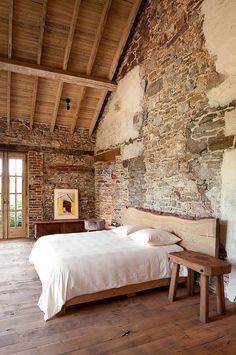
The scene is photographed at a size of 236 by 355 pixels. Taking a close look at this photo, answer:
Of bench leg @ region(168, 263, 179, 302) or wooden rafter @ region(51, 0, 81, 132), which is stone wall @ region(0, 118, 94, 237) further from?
bench leg @ region(168, 263, 179, 302)

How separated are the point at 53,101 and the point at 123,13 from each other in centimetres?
256

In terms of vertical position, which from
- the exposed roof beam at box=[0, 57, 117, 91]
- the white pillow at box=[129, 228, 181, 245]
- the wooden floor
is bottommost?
the wooden floor

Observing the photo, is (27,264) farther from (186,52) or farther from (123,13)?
(123,13)

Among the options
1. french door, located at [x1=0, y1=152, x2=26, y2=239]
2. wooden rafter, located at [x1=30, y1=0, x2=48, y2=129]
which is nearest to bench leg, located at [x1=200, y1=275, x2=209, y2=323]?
wooden rafter, located at [x1=30, y1=0, x2=48, y2=129]

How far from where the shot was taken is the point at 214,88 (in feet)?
10.4

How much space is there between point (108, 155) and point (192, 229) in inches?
135

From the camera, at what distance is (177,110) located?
153 inches

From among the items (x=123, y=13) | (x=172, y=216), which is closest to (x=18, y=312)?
(x=172, y=216)

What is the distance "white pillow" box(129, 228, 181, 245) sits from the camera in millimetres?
3316

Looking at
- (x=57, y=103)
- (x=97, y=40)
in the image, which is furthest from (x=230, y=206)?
(x=57, y=103)

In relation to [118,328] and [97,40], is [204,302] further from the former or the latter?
[97,40]

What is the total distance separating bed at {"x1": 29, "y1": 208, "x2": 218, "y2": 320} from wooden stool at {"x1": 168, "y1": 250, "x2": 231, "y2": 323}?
243 mm

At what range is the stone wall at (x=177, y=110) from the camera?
3.09 meters

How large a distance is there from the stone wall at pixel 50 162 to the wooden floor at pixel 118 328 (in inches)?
141
